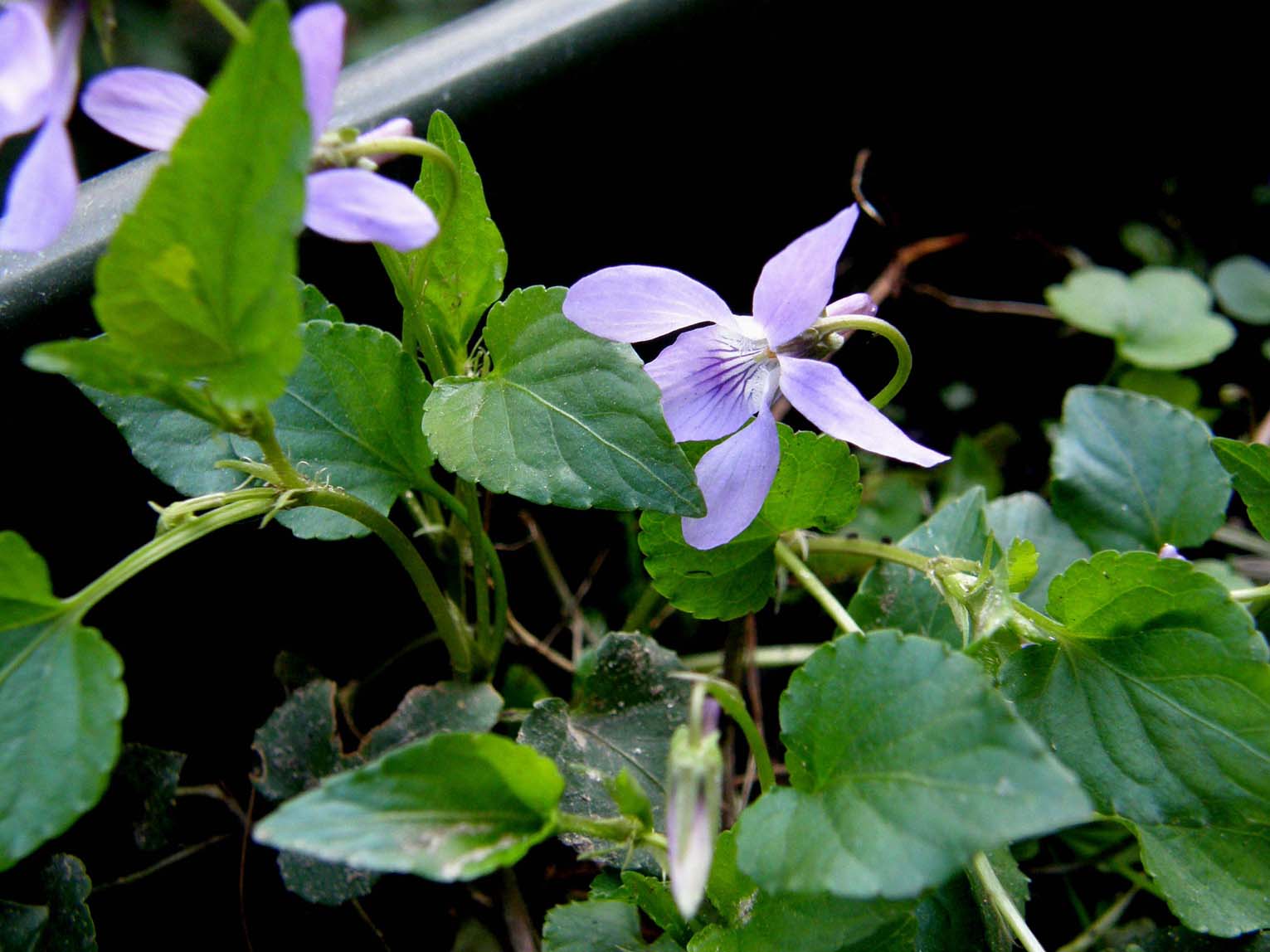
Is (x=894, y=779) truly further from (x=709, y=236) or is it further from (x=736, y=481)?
(x=709, y=236)

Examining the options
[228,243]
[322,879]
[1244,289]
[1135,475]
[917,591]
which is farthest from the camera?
[1244,289]

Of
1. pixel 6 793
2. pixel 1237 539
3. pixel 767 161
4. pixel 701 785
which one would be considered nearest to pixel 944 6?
pixel 767 161

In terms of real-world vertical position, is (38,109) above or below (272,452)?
above

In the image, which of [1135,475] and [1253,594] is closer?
[1253,594]

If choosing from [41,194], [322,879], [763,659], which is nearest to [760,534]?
[763,659]

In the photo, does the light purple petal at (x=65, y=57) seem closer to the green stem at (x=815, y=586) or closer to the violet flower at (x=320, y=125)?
the violet flower at (x=320, y=125)

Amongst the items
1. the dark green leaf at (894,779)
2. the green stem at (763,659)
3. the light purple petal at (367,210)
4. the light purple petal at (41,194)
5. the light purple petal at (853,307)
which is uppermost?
the light purple petal at (41,194)

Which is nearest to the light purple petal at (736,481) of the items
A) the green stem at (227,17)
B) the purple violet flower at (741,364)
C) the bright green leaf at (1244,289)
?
the purple violet flower at (741,364)
